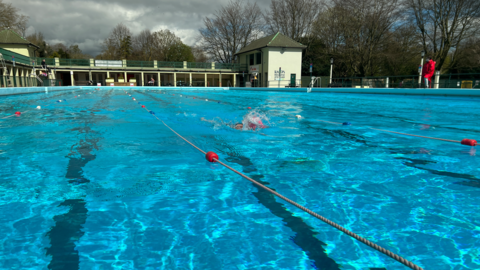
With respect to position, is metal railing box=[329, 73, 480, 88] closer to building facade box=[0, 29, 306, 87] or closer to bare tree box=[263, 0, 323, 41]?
building facade box=[0, 29, 306, 87]

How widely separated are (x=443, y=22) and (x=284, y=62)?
15.8 m

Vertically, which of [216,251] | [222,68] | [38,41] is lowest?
[216,251]

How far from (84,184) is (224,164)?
61.8 inches

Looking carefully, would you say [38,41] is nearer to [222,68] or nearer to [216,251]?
[222,68]

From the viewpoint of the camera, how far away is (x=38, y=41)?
47531mm

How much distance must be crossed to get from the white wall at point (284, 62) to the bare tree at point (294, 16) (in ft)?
21.9

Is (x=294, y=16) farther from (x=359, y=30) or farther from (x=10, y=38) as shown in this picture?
(x=10, y=38)

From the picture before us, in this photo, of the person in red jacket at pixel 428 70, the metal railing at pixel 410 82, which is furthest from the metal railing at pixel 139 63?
the person in red jacket at pixel 428 70

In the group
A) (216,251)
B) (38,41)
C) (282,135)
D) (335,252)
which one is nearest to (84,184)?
(216,251)

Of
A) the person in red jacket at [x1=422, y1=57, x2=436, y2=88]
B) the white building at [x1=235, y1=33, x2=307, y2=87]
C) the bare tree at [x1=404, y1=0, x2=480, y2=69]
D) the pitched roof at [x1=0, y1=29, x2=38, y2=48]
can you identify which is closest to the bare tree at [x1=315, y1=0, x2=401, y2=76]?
the bare tree at [x1=404, y1=0, x2=480, y2=69]

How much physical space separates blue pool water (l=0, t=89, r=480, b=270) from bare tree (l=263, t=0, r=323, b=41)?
3892 cm

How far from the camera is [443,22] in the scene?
26.1m

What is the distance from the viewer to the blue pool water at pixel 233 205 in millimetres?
1957

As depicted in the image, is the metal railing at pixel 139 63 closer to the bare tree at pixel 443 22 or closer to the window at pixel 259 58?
the window at pixel 259 58
